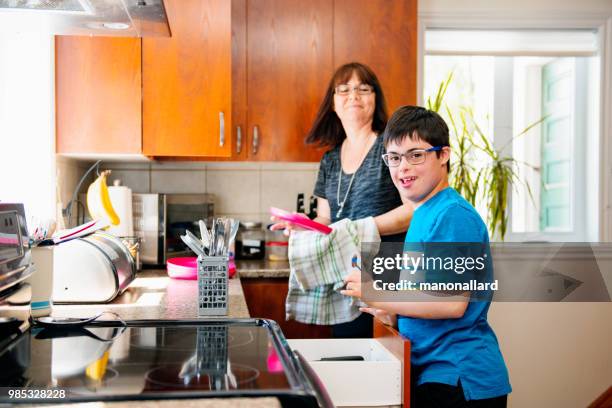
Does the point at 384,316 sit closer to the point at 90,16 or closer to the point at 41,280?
the point at 41,280

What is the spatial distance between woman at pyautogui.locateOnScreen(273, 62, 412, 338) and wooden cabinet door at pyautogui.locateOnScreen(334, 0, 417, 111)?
31 centimetres

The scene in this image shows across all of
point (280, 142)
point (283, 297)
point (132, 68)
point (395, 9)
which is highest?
point (395, 9)

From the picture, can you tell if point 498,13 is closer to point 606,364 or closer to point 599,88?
point 599,88

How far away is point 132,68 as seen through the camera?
261 centimetres

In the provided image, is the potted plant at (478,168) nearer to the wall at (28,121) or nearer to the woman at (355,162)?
Answer: the woman at (355,162)

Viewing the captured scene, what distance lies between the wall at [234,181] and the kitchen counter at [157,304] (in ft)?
3.17

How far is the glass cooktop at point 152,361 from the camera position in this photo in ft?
2.76

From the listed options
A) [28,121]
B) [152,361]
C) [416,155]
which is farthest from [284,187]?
[152,361]

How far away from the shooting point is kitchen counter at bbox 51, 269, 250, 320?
5.08ft

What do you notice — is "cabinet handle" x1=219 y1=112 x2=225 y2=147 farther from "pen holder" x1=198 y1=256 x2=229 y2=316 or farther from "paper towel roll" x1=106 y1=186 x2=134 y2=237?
"pen holder" x1=198 y1=256 x2=229 y2=316

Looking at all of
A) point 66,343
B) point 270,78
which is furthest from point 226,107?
point 66,343

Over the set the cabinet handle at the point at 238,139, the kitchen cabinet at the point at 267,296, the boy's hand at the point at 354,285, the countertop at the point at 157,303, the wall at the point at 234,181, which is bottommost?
the kitchen cabinet at the point at 267,296

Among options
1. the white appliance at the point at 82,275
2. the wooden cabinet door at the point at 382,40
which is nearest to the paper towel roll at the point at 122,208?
the white appliance at the point at 82,275

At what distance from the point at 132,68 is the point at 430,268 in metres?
1.70
